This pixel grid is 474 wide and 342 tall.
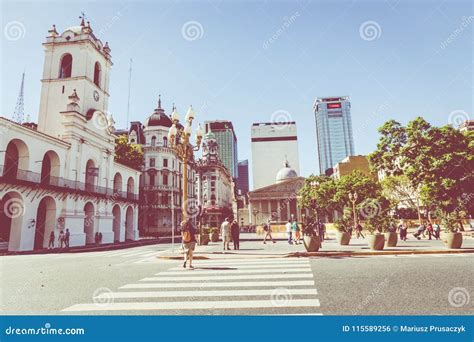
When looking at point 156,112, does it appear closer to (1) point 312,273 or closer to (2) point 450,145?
(2) point 450,145

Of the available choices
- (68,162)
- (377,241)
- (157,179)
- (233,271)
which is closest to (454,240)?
(377,241)

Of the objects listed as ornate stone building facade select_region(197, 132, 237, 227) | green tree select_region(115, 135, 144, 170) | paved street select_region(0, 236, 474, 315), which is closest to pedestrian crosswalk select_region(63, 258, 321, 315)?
paved street select_region(0, 236, 474, 315)

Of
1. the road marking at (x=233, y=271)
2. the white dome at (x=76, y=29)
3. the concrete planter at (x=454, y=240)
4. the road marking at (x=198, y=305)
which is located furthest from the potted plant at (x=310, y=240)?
the white dome at (x=76, y=29)

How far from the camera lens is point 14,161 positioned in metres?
24.2

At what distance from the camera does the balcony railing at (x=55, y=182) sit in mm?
22800

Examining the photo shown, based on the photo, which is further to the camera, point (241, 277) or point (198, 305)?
point (241, 277)

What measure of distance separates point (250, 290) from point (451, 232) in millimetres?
13551

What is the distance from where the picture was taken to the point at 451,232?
1556 cm

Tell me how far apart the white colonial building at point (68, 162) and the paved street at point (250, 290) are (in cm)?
1596

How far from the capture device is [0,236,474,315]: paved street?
5578 millimetres

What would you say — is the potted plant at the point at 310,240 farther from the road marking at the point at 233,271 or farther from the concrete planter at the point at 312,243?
the road marking at the point at 233,271

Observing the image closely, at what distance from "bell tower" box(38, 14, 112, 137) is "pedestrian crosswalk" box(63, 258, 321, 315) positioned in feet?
91.1

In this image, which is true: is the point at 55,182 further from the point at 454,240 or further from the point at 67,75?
the point at 454,240

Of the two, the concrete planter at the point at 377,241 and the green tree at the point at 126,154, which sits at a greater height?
the green tree at the point at 126,154
